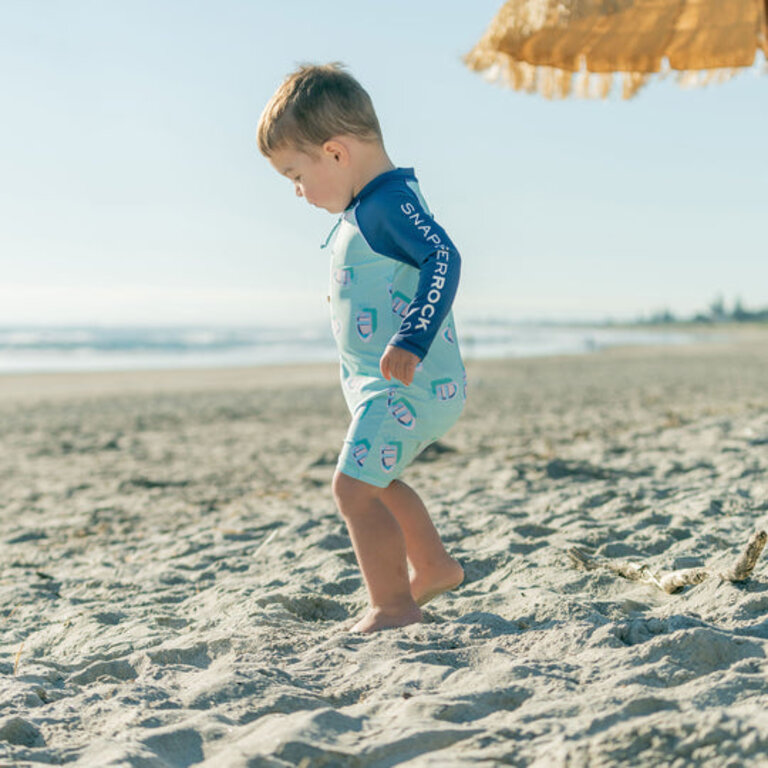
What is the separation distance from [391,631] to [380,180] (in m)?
1.47

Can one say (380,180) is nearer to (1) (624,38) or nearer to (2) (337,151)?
(2) (337,151)

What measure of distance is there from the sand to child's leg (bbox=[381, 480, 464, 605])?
0.18m

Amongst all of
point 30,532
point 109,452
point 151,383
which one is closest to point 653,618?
point 30,532

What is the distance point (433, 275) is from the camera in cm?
263

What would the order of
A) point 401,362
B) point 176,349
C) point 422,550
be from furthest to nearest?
1. point 176,349
2. point 422,550
3. point 401,362

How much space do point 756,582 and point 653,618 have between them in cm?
51

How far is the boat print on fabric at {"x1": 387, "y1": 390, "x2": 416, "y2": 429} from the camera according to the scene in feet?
9.02

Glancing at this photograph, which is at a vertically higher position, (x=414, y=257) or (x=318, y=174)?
(x=318, y=174)

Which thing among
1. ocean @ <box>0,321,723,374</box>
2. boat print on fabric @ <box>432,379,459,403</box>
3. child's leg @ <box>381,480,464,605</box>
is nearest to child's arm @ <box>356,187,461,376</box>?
boat print on fabric @ <box>432,379,459,403</box>

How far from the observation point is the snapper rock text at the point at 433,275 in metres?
2.61

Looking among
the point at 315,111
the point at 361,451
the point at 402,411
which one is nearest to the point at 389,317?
the point at 402,411

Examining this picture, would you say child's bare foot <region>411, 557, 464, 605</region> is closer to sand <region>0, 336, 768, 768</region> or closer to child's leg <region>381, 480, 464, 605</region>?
child's leg <region>381, 480, 464, 605</region>

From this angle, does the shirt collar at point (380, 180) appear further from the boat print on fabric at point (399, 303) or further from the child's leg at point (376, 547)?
the child's leg at point (376, 547)

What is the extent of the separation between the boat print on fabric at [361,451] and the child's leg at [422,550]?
32 cm
